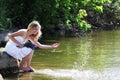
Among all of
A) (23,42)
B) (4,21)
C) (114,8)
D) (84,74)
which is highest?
(23,42)

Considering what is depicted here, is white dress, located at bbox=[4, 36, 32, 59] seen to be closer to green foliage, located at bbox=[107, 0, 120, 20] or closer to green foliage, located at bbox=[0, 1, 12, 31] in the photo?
green foliage, located at bbox=[0, 1, 12, 31]

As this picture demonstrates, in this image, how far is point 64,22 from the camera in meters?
22.6

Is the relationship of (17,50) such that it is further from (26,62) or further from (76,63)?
(76,63)

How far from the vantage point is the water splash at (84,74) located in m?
11.2

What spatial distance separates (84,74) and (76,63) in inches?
78.5

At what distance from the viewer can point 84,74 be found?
38.3ft

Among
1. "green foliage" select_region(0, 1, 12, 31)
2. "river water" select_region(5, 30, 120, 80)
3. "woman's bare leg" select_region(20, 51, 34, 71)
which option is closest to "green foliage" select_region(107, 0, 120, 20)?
"green foliage" select_region(0, 1, 12, 31)

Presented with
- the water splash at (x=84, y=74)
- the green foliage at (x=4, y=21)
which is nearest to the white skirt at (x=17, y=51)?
the water splash at (x=84, y=74)

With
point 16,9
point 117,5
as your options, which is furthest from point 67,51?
point 117,5

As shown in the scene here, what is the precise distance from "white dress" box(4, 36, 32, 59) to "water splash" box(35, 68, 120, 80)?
746mm

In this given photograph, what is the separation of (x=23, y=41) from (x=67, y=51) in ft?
17.5

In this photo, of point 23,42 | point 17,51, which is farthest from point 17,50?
point 23,42

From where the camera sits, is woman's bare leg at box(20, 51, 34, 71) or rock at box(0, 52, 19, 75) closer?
rock at box(0, 52, 19, 75)

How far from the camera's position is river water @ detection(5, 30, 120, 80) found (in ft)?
37.2
